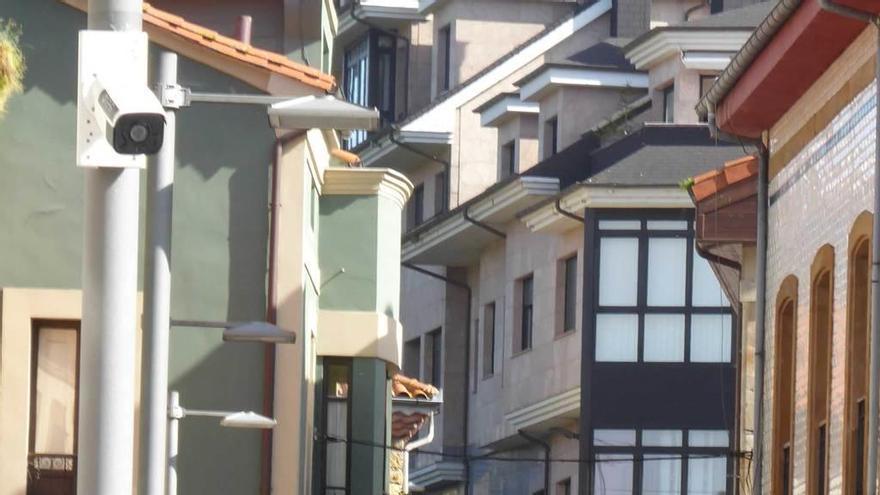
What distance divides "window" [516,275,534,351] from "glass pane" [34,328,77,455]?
1172 inches

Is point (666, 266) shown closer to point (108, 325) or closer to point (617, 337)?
point (617, 337)

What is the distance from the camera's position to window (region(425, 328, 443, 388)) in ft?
212

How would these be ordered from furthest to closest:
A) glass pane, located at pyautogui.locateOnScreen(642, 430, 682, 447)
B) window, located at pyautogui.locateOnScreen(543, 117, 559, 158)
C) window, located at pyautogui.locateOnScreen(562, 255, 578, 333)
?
window, located at pyautogui.locateOnScreen(543, 117, 559, 158), window, located at pyautogui.locateOnScreen(562, 255, 578, 333), glass pane, located at pyautogui.locateOnScreen(642, 430, 682, 447)

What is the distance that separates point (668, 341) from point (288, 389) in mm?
23289

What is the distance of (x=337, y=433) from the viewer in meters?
35.6

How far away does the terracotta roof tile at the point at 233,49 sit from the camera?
2827 centimetres

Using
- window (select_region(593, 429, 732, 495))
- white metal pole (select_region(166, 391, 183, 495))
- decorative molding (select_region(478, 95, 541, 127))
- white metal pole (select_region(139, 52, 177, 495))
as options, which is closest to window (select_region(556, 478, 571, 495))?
window (select_region(593, 429, 732, 495))

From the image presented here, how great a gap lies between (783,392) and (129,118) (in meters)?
15.6

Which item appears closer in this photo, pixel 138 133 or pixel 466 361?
pixel 138 133

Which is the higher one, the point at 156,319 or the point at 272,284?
the point at 272,284

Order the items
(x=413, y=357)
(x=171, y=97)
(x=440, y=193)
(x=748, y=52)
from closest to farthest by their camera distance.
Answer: (x=171, y=97) → (x=748, y=52) → (x=440, y=193) → (x=413, y=357)

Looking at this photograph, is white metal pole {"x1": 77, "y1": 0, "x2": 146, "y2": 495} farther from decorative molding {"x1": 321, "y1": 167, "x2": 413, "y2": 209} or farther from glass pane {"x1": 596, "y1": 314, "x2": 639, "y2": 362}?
glass pane {"x1": 596, "y1": 314, "x2": 639, "y2": 362}

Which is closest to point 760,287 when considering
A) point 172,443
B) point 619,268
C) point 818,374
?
point 818,374

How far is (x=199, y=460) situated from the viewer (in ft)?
93.5
